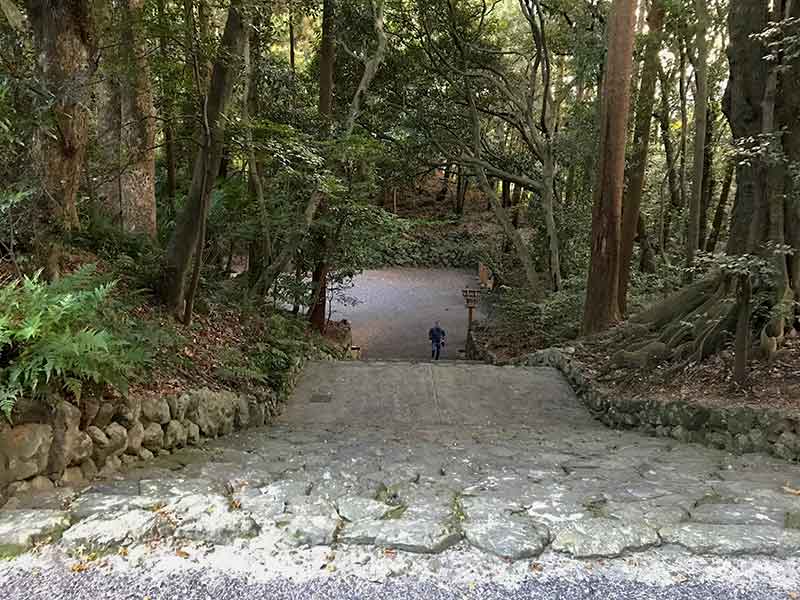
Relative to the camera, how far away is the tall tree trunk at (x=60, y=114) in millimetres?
5398

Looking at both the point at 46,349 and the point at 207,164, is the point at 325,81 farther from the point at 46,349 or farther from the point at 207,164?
the point at 46,349

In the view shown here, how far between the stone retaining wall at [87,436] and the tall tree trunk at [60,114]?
1.99 metres

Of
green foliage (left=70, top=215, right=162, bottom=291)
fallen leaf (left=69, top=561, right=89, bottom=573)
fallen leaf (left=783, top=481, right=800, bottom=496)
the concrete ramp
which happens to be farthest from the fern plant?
fallen leaf (left=783, top=481, right=800, bottom=496)

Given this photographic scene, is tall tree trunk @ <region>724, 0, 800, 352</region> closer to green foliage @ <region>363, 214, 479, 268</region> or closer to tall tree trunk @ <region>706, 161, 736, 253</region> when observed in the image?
tall tree trunk @ <region>706, 161, 736, 253</region>

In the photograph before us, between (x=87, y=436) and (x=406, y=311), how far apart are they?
62.7 feet

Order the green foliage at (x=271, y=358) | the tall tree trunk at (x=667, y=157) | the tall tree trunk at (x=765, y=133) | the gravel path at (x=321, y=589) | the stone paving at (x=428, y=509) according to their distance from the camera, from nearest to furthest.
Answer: the gravel path at (x=321, y=589) → the stone paving at (x=428, y=509) → the tall tree trunk at (x=765, y=133) → the green foliage at (x=271, y=358) → the tall tree trunk at (x=667, y=157)

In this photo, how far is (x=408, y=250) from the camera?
2980cm

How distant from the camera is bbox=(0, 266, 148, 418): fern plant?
2.90 meters

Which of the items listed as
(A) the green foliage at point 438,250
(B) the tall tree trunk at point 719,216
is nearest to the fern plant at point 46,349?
(B) the tall tree trunk at point 719,216

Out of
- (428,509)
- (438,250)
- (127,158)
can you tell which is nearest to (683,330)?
(428,509)

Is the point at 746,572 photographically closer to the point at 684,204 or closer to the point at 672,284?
the point at 672,284

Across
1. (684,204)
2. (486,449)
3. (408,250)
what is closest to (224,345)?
(486,449)

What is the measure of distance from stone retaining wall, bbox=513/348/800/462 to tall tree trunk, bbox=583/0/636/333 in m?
2.83

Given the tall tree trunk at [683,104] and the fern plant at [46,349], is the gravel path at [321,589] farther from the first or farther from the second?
the tall tree trunk at [683,104]
